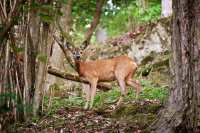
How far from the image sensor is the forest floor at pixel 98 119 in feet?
25.5

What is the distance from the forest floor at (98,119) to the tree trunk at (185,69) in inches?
25.0

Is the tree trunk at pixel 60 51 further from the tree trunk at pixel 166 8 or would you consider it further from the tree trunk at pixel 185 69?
the tree trunk at pixel 185 69

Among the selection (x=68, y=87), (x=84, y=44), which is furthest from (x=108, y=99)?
(x=68, y=87)

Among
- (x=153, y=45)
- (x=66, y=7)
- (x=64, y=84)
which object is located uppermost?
(x=66, y=7)

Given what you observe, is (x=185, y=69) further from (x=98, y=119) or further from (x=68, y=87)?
(x=68, y=87)

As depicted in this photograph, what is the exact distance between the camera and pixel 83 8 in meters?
17.1

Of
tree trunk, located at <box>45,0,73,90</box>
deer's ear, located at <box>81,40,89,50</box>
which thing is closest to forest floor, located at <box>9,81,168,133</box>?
deer's ear, located at <box>81,40,89,50</box>

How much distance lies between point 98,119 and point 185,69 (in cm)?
243

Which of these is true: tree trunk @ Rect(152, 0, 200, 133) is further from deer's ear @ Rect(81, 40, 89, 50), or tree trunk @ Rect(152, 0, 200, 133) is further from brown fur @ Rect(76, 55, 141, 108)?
deer's ear @ Rect(81, 40, 89, 50)

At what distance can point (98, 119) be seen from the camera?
8469mm

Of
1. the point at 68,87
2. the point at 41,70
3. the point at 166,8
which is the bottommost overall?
the point at 68,87

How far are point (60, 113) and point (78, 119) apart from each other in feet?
2.47

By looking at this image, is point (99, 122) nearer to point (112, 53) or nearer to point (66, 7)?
point (66, 7)

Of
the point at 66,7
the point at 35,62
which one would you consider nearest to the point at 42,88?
the point at 35,62
